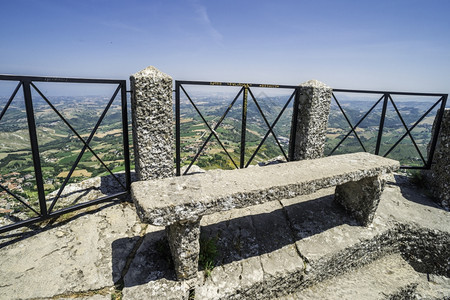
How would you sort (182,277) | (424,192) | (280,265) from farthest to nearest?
(424,192) < (280,265) < (182,277)

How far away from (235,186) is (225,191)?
198 millimetres

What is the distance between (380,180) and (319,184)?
4.63 ft

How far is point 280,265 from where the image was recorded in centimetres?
312

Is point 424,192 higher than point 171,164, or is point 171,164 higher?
point 171,164

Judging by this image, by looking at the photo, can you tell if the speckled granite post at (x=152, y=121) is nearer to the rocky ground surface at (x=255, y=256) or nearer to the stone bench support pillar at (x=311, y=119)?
the rocky ground surface at (x=255, y=256)

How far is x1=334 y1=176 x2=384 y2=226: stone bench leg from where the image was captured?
3.84 metres

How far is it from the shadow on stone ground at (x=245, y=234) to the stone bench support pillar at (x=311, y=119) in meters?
1.22

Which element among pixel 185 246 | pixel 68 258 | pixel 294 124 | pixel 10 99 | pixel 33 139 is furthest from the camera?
pixel 294 124

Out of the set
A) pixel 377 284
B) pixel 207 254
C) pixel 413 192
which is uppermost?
pixel 413 192

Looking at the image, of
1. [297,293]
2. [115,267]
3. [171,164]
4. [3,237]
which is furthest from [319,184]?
[3,237]

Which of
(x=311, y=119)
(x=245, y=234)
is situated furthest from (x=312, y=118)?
(x=245, y=234)

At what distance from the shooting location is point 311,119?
4969 millimetres

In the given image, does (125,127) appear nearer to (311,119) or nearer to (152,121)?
(152,121)

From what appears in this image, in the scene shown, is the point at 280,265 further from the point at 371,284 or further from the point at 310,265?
the point at 371,284
